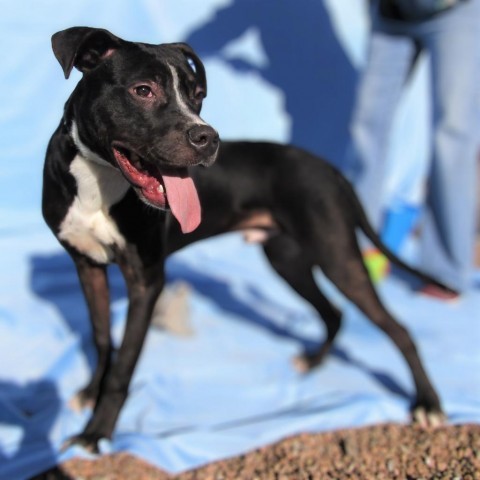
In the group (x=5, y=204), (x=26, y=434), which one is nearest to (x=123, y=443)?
(x=26, y=434)

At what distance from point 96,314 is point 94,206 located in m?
0.62

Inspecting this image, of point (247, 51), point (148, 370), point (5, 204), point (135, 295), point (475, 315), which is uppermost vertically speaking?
point (247, 51)

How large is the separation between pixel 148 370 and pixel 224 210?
102cm

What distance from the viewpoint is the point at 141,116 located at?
7.80ft

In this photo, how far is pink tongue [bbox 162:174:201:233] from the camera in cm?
241

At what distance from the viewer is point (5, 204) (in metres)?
4.85

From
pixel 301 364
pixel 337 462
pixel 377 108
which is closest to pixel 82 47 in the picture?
pixel 337 462

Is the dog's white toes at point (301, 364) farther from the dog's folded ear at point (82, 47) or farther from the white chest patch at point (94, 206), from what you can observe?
the dog's folded ear at point (82, 47)

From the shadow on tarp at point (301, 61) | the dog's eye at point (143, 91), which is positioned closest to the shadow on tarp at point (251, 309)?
the shadow on tarp at point (301, 61)

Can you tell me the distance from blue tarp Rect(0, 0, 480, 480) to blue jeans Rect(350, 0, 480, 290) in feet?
1.34

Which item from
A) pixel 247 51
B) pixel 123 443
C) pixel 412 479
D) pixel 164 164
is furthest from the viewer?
pixel 247 51

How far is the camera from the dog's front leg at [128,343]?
9.16 feet

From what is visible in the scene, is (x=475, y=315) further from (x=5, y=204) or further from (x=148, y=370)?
(x=5, y=204)

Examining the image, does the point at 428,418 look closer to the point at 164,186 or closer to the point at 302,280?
Answer: the point at 302,280
